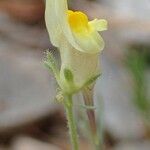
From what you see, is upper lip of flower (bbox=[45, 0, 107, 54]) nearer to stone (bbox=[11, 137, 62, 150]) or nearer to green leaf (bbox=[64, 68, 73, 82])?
green leaf (bbox=[64, 68, 73, 82])

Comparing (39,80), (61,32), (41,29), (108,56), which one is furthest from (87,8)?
(61,32)

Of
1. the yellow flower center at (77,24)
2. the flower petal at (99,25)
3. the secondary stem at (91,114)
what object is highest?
the yellow flower center at (77,24)

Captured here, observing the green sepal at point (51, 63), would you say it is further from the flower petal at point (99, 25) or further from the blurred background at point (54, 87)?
the blurred background at point (54, 87)

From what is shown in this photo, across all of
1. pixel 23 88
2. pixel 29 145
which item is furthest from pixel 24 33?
pixel 29 145

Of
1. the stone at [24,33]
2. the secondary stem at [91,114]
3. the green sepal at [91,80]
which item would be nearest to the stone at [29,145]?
the stone at [24,33]

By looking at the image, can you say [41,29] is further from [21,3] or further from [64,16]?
[64,16]
